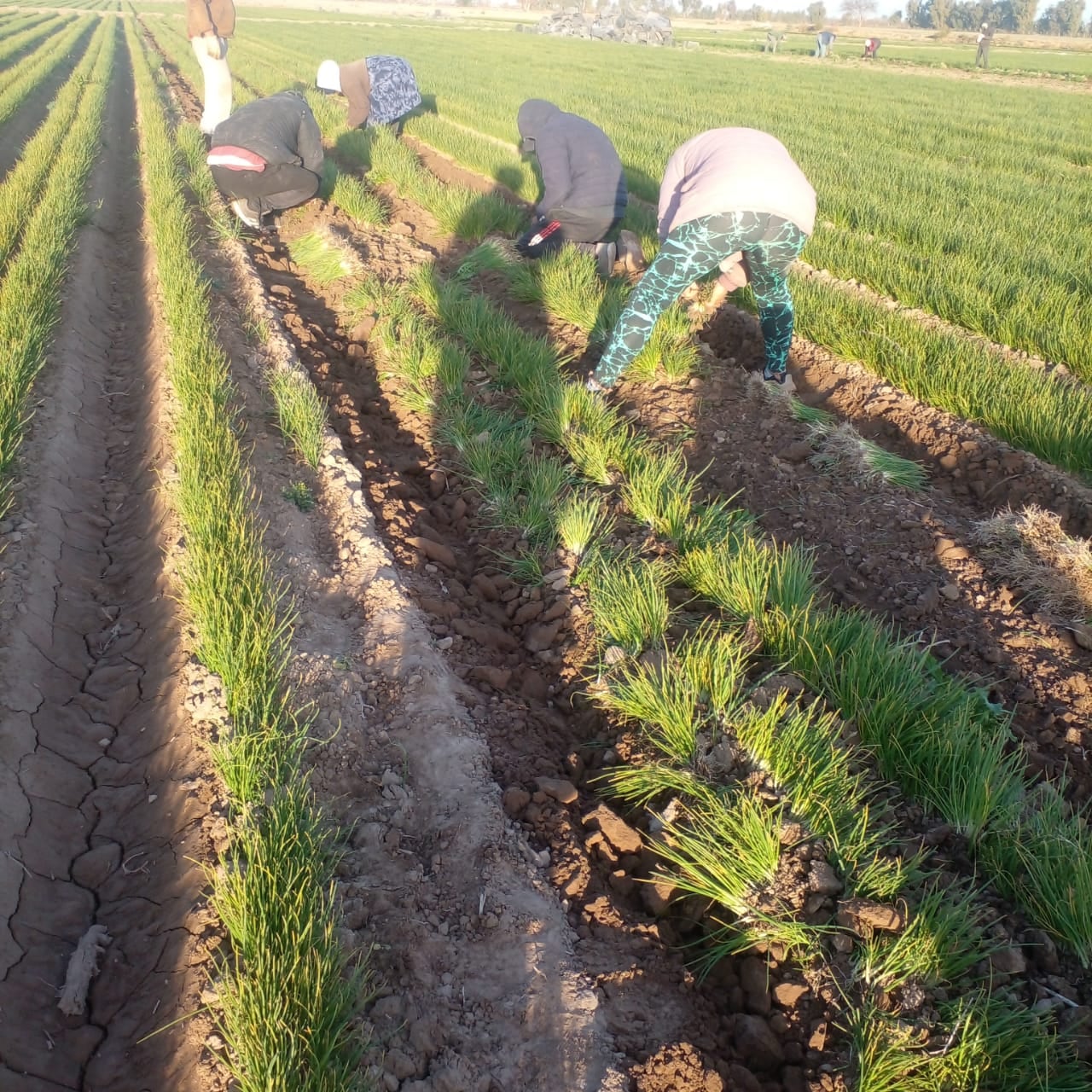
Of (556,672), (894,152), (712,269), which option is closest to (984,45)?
(894,152)

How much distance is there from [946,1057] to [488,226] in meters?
6.06

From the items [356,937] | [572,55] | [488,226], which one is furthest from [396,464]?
[572,55]

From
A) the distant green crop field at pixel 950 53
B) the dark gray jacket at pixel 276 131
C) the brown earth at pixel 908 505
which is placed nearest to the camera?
the brown earth at pixel 908 505

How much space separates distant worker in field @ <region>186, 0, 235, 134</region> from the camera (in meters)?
8.32

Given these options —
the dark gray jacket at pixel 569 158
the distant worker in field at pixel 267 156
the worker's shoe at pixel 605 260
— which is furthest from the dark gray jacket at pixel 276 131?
the worker's shoe at pixel 605 260

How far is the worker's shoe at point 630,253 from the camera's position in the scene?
5770mm

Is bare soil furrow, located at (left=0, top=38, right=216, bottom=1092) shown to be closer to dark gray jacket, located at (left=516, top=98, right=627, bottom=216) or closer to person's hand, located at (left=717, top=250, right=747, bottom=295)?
person's hand, located at (left=717, top=250, right=747, bottom=295)

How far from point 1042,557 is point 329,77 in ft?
29.4

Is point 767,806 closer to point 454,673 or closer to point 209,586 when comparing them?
point 454,673

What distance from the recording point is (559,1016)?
1.60 m

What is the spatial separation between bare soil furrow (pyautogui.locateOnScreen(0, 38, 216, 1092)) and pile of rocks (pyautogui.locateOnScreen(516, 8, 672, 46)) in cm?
4026

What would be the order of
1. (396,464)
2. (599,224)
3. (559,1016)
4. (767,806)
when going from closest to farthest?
(559,1016), (767,806), (396,464), (599,224)

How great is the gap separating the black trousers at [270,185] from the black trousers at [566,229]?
2.17m

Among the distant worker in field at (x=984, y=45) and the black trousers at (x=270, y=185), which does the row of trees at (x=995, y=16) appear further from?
the black trousers at (x=270, y=185)
